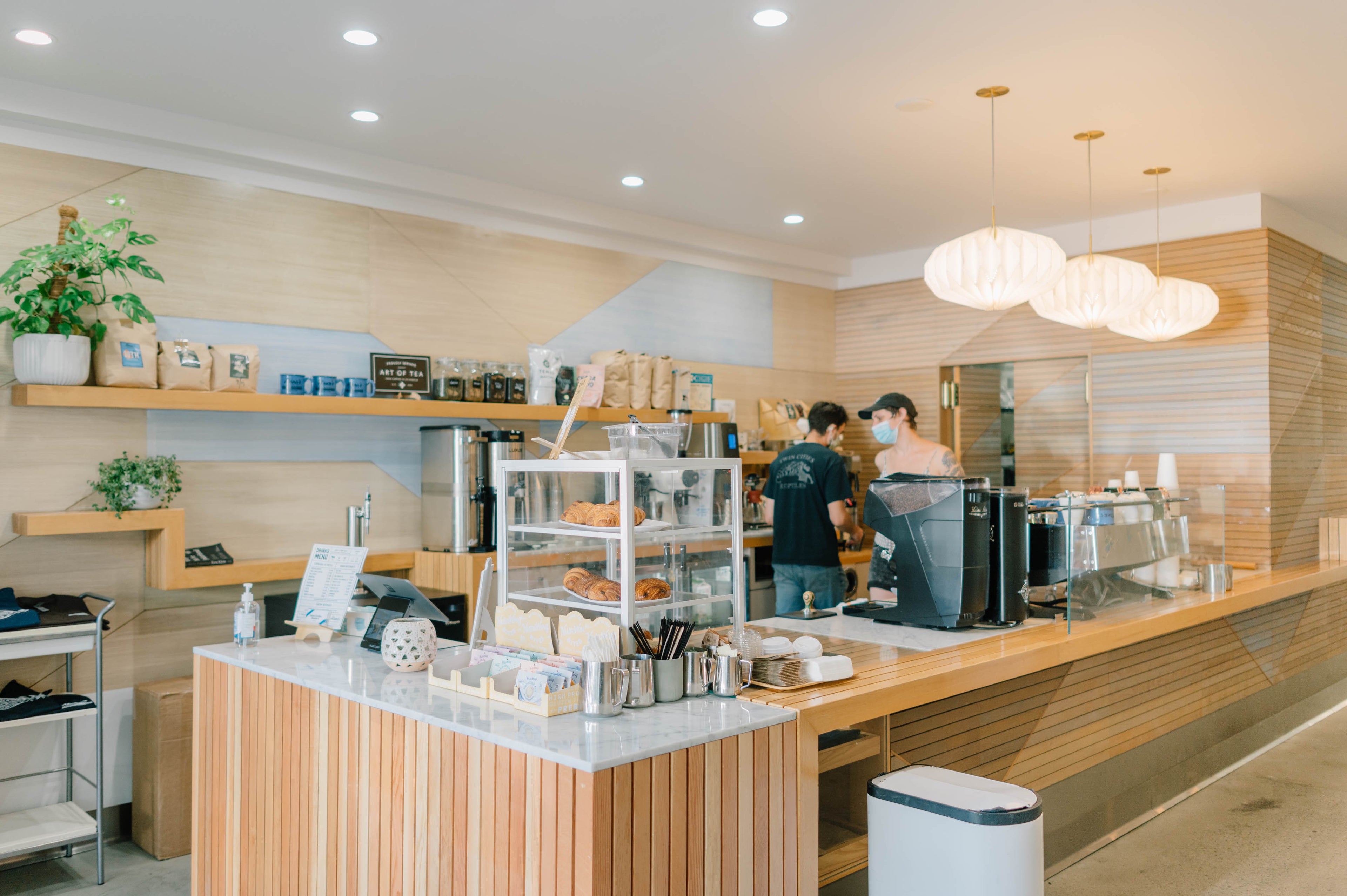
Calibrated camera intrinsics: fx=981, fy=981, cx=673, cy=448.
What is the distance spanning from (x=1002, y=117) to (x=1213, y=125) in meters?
0.99

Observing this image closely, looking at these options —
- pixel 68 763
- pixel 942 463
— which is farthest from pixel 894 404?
pixel 68 763

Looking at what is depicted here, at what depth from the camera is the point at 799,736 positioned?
2.18 m

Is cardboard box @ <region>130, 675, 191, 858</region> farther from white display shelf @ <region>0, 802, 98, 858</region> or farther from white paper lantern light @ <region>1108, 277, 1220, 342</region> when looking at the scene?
white paper lantern light @ <region>1108, 277, 1220, 342</region>

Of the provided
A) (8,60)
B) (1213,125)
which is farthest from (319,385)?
(1213,125)

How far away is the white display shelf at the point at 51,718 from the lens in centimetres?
347

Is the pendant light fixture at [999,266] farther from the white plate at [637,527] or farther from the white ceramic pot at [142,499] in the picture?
the white ceramic pot at [142,499]

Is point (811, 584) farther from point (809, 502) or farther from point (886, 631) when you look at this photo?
point (886, 631)

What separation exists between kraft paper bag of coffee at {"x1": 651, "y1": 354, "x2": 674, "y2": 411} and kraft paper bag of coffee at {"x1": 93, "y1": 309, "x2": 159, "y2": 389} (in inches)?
111

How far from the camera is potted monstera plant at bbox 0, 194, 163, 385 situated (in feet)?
12.3

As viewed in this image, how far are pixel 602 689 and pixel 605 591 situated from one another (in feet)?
1.13

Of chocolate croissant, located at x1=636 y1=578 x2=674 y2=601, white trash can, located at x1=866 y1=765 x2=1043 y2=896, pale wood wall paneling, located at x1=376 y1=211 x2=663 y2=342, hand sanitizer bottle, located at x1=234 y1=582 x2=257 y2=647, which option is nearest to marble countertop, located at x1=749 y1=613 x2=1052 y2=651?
white trash can, located at x1=866 y1=765 x2=1043 y2=896

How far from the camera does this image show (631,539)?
2.38 meters

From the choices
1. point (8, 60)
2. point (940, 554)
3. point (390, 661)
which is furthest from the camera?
point (8, 60)

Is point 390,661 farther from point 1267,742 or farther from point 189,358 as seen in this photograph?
point 1267,742
